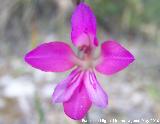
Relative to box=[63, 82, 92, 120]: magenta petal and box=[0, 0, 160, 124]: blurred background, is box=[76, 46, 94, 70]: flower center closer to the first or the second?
box=[63, 82, 92, 120]: magenta petal

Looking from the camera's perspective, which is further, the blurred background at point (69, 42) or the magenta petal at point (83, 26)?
the blurred background at point (69, 42)

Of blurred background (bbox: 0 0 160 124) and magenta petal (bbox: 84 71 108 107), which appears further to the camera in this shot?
blurred background (bbox: 0 0 160 124)

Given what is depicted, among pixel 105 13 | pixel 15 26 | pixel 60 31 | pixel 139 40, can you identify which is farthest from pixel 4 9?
pixel 139 40

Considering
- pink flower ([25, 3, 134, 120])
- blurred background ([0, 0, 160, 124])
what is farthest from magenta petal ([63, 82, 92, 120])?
blurred background ([0, 0, 160, 124])

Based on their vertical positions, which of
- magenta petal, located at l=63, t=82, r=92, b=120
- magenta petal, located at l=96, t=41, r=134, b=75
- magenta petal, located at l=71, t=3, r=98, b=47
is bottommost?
magenta petal, located at l=63, t=82, r=92, b=120

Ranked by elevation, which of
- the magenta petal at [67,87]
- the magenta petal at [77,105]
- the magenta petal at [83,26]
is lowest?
the magenta petal at [77,105]

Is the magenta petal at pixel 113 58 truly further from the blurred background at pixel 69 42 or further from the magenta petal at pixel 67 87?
the blurred background at pixel 69 42

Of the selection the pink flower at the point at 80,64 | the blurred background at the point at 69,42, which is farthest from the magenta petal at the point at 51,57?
the blurred background at the point at 69,42

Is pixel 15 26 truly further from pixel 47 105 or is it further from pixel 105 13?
pixel 47 105

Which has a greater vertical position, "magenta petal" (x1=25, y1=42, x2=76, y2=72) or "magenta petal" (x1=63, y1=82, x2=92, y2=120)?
"magenta petal" (x1=25, y1=42, x2=76, y2=72)
